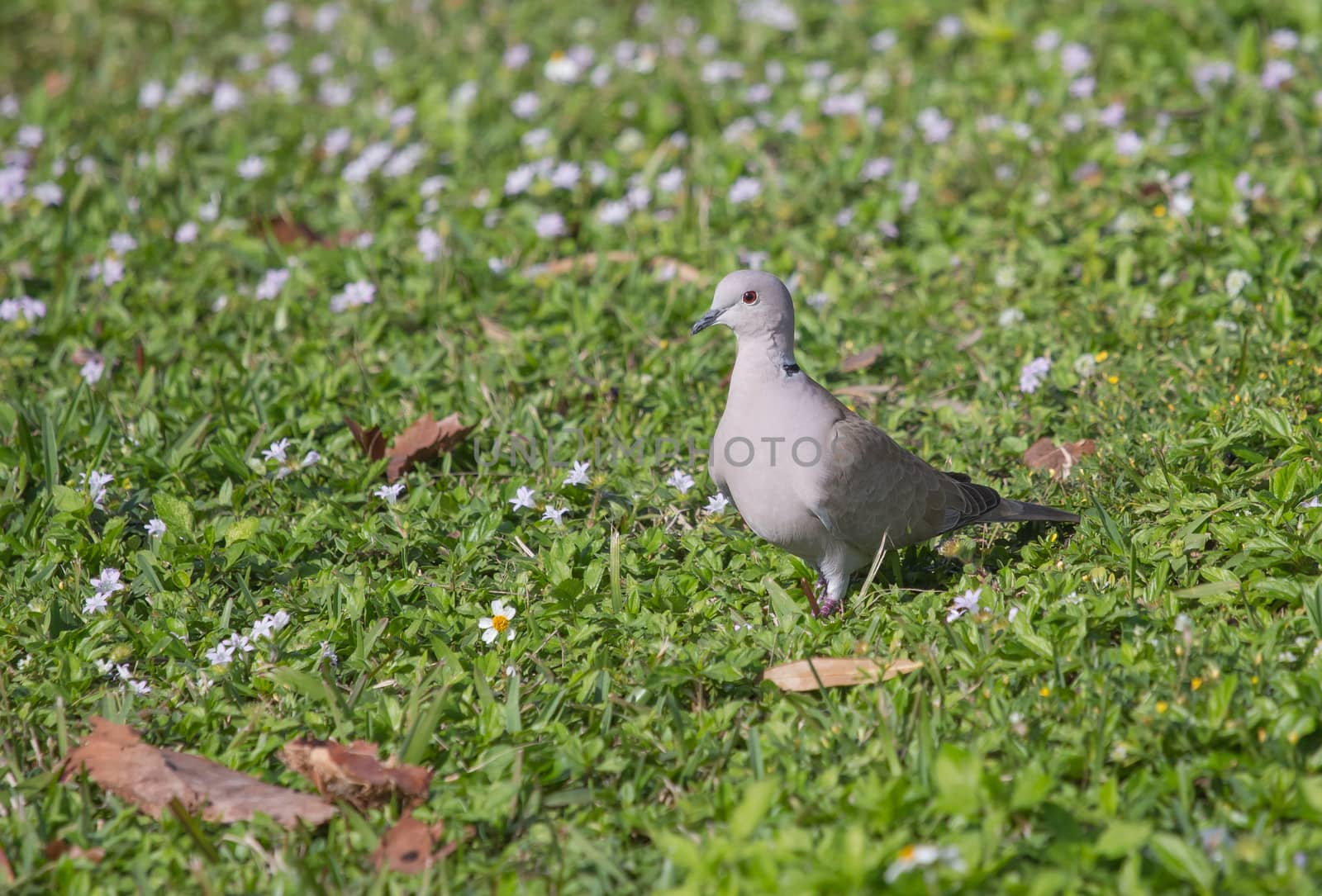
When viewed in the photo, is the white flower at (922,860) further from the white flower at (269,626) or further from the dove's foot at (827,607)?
the white flower at (269,626)

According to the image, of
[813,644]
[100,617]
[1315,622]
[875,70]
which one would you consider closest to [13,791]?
[100,617]

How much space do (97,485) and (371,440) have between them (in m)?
1.01

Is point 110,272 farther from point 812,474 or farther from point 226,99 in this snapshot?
point 812,474

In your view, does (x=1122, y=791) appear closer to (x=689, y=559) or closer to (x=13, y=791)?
(x=689, y=559)

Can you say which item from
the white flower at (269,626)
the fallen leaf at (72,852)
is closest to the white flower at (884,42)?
the white flower at (269,626)

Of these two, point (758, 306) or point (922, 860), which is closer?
point (922, 860)

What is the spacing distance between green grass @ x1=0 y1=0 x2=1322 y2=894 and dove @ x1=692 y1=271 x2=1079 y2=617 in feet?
0.58

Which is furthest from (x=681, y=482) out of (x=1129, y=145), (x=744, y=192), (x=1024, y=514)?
(x=1129, y=145)

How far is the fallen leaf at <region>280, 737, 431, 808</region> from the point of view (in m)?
3.39

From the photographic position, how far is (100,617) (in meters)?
4.18

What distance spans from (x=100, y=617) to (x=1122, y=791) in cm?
312

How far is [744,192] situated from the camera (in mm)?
6816

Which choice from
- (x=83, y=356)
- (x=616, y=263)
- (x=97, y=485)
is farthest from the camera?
(x=616, y=263)

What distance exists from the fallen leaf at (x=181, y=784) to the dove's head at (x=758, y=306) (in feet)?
6.59
